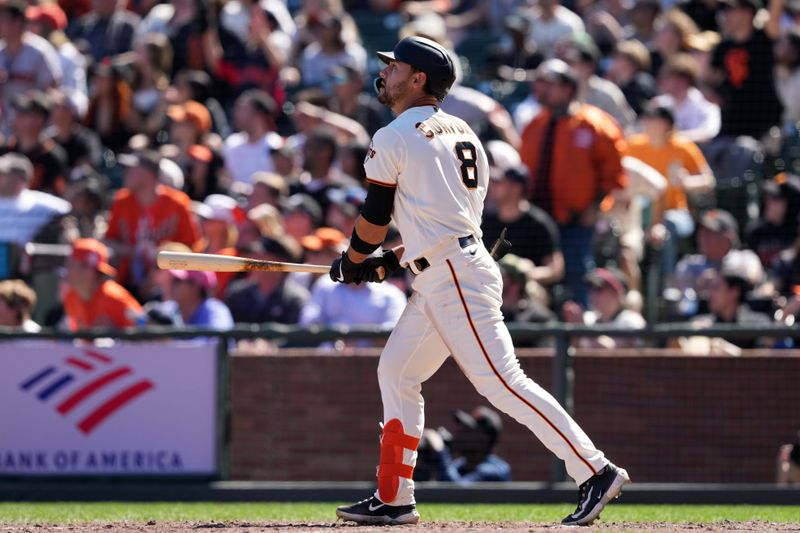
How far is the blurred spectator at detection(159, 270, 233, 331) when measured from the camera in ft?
32.7

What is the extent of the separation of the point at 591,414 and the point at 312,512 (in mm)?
2127

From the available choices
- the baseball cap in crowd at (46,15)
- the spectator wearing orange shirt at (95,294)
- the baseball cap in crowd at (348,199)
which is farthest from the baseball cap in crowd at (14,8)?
the spectator wearing orange shirt at (95,294)

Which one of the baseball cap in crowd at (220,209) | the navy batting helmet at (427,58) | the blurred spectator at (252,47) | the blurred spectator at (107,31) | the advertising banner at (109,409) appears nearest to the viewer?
the navy batting helmet at (427,58)

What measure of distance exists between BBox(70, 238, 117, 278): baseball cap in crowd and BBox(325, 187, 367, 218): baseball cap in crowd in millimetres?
1810

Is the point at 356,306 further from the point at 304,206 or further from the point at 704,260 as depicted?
the point at 704,260

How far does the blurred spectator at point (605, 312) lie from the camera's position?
31.3 ft

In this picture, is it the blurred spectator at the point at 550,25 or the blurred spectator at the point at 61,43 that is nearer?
the blurred spectator at the point at 550,25

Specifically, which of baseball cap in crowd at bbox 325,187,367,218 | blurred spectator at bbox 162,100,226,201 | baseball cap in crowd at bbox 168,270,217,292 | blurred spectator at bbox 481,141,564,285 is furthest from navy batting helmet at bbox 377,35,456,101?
blurred spectator at bbox 162,100,226,201

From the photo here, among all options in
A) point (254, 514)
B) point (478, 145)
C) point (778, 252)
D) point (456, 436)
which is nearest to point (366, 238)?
point (478, 145)

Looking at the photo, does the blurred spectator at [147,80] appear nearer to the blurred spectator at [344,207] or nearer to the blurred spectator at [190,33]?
the blurred spectator at [190,33]

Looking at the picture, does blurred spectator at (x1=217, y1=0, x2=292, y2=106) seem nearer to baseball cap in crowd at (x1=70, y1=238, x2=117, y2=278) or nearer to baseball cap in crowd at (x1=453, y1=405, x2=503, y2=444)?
baseball cap in crowd at (x1=70, y1=238, x2=117, y2=278)

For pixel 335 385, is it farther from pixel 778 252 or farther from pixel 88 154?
pixel 88 154

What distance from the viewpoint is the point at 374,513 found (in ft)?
19.7

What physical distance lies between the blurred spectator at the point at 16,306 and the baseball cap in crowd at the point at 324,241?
77.8 inches
